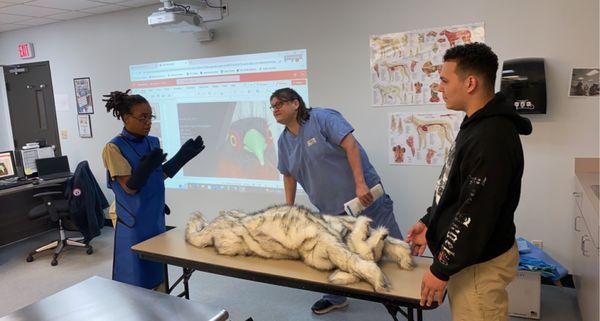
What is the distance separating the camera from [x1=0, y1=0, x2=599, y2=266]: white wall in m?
2.71

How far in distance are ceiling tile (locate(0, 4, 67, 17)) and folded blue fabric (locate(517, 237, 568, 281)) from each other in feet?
15.9

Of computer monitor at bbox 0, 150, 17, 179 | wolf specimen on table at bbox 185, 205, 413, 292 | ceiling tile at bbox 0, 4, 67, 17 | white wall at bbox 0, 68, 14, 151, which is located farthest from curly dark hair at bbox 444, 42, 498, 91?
white wall at bbox 0, 68, 14, 151

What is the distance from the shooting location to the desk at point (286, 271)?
155 centimetres

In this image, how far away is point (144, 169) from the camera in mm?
2193

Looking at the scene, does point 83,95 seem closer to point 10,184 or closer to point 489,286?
point 10,184

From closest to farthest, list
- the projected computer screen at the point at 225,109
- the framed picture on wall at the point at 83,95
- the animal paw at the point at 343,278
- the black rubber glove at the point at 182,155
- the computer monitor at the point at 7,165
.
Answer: the animal paw at the point at 343,278
the black rubber glove at the point at 182,155
the projected computer screen at the point at 225,109
the computer monitor at the point at 7,165
the framed picture on wall at the point at 83,95

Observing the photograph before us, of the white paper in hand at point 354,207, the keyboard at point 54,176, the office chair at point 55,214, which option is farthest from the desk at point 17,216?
the white paper in hand at point 354,207

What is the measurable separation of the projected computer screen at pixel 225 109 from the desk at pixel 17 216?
4.55ft

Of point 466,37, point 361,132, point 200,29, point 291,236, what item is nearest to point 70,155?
point 200,29

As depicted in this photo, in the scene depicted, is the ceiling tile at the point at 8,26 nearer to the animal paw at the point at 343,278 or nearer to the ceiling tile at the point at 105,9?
the ceiling tile at the point at 105,9

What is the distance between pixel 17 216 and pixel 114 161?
3.33 meters

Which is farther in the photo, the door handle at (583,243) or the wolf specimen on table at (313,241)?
the door handle at (583,243)

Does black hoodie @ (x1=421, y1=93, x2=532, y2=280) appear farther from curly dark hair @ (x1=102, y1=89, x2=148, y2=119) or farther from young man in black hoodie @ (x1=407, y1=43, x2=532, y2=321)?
curly dark hair @ (x1=102, y1=89, x2=148, y2=119)

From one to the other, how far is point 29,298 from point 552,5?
4.42 meters
